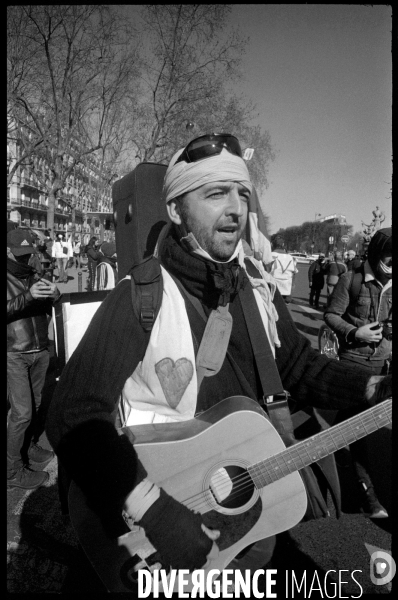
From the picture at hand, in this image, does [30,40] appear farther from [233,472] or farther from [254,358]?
[233,472]

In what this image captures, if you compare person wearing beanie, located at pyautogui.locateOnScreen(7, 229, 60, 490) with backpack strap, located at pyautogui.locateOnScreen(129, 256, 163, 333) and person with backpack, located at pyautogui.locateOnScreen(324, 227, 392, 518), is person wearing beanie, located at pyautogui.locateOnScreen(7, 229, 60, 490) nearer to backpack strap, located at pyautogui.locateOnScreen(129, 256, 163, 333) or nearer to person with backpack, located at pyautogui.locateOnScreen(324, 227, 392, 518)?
backpack strap, located at pyautogui.locateOnScreen(129, 256, 163, 333)

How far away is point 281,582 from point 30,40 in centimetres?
232

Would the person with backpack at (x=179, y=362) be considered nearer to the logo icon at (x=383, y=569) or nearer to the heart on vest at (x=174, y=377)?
the heart on vest at (x=174, y=377)

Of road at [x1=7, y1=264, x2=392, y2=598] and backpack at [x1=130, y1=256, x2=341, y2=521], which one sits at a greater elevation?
backpack at [x1=130, y1=256, x2=341, y2=521]

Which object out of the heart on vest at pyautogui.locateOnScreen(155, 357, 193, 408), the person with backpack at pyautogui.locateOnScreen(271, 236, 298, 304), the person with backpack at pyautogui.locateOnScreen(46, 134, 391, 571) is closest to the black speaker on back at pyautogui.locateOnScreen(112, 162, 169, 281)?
the person with backpack at pyautogui.locateOnScreen(46, 134, 391, 571)

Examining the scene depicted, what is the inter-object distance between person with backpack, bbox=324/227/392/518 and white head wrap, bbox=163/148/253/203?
1435 millimetres

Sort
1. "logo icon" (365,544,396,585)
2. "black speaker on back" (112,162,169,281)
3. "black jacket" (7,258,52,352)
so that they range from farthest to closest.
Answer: "black jacket" (7,258,52,352) < "black speaker on back" (112,162,169,281) < "logo icon" (365,544,396,585)

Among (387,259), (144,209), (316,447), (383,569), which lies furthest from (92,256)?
(383,569)

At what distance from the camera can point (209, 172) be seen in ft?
4.33

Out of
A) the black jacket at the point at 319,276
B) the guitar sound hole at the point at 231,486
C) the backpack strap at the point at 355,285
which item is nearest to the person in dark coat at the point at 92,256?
the backpack strap at the point at 355,285

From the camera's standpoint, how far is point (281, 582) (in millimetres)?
1516

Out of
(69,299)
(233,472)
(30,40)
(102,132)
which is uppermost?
(30,40)

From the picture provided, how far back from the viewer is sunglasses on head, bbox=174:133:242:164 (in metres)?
1.34
